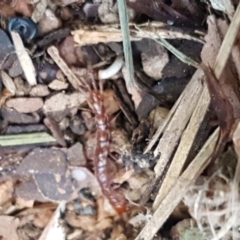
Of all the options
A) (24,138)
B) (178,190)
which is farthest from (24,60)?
(178,190)

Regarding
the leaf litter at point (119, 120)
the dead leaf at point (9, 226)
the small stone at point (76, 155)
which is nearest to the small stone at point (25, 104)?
the leaf litter at point (119, 120)

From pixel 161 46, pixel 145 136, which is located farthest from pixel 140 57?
pixel 145 136

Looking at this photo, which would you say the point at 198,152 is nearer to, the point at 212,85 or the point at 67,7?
the point at 212,85

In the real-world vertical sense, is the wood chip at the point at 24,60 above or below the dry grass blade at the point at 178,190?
above

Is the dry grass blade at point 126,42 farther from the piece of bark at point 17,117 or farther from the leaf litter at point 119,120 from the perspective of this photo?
the piece of bark at point 17,117

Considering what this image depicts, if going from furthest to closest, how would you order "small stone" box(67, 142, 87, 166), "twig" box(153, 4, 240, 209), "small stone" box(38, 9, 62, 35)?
"small stone" box(67, 142, 87, 166) < "small stone" box(38, 9, 62, 35) < "twig" box(153, 4, 240, 209)

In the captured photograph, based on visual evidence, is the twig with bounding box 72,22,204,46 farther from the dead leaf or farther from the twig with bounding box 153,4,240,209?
the dead leaf

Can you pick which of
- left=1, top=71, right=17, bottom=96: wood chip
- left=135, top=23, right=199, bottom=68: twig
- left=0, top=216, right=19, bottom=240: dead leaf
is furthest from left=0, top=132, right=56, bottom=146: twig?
left=135, top=23, right=199, bottom=68: twig

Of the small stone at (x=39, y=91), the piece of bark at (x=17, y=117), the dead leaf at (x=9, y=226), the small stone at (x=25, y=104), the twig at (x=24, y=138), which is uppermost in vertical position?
the small stone at (x=39, y=91)

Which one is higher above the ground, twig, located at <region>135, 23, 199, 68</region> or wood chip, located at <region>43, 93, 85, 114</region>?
twig, located at <region>135, 23, 199, 68</region>
